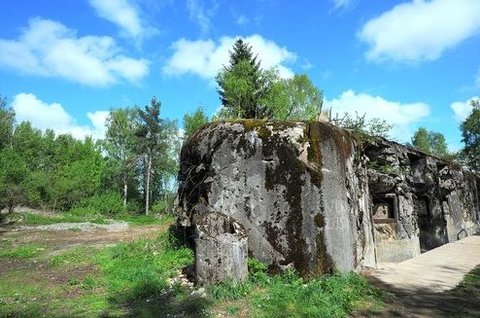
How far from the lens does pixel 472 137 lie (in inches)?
1751

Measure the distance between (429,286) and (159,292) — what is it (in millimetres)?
5341

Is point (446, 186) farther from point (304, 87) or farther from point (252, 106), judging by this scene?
point (304, 87)

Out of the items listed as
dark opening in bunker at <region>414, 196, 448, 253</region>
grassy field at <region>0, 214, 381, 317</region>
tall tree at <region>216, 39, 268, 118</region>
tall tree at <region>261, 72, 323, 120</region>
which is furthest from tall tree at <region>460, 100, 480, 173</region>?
grassy field at <region>0, 214, 381, 317</region>

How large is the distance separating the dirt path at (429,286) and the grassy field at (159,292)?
1.63 feet

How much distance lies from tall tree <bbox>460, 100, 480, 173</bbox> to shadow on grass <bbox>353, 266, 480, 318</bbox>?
130ft

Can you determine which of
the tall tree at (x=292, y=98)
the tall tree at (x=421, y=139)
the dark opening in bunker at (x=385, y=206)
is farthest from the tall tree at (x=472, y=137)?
the dark opening in bunker at (x=385, y=206)

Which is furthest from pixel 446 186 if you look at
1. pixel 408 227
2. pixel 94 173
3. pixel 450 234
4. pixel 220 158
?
pixel 94 173

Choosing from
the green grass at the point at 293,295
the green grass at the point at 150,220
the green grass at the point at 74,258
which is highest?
the green grass at the point at 150,220

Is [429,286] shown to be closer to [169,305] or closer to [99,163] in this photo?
[169,305]

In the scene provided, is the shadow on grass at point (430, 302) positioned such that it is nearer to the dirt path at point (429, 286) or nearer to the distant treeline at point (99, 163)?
the dirt path at point (429, 286)

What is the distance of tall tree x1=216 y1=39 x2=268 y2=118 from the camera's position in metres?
34.9

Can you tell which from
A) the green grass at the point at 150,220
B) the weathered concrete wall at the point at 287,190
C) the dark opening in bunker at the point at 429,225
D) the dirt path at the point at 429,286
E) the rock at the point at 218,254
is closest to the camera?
the dirt path at the point at 429,286

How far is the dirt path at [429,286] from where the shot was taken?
7078 millimetres

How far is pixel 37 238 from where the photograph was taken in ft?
68.0
